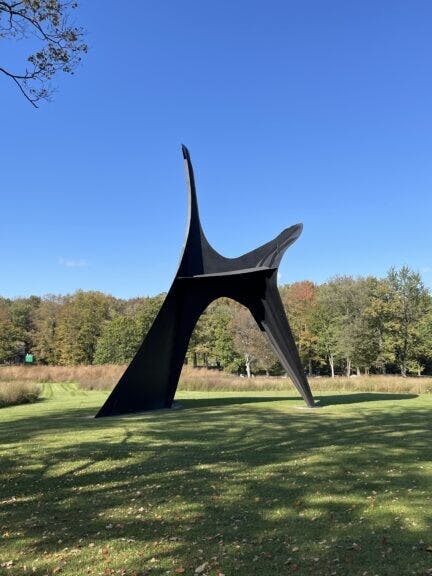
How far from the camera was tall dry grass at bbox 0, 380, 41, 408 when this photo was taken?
1944 centimetres

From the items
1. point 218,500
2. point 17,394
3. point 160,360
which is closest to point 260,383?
point 17,394

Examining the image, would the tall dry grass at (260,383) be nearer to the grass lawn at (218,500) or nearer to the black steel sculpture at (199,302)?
the black steel sculpture at (199,302)

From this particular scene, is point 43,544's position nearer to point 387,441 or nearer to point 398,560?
point 398,560

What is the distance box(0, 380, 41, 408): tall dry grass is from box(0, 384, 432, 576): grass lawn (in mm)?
8615

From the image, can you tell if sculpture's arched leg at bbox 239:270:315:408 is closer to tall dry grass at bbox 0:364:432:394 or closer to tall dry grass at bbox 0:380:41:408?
tall dry grass at bbox 0:364:432:394

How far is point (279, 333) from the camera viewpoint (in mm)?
15633

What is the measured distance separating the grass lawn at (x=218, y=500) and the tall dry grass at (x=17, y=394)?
8615 millimetres

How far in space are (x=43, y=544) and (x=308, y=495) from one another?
2.74 metres

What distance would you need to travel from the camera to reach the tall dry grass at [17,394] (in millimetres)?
19438

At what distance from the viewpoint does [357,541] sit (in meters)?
4.33

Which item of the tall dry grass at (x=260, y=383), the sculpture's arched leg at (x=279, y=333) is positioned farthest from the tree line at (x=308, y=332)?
the sculpture's arched leg at (x=279, y=333)

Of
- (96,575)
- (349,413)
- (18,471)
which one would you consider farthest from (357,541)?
(349,413)

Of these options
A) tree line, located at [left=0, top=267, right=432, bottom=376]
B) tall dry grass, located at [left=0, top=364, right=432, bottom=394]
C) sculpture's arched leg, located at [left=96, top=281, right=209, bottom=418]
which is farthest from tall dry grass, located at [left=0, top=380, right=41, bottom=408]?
tree line, located at [left=0, top=267, right=432, bottom=376]

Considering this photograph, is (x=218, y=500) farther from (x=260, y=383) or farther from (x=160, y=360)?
(x=260, y=383)
